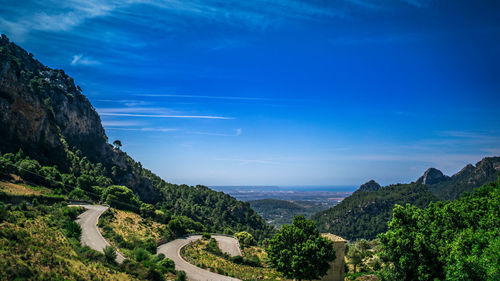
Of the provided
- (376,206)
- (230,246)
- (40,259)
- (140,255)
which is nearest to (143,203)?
(230,246)

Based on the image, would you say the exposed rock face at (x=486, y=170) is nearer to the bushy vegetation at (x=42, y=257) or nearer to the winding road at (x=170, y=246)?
the winding road at (x=170, y=246)

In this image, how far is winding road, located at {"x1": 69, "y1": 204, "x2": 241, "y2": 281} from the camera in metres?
35.1

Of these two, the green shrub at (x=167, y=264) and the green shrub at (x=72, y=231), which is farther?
the green shrub at (x=72, y=231)

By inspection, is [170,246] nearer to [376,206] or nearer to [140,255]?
[140,255]

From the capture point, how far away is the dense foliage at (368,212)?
152875 millimetres

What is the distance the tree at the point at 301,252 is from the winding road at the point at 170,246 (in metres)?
8.67

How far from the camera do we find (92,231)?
140 ft

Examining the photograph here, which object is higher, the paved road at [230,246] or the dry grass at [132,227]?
the dry grass at [132,227]

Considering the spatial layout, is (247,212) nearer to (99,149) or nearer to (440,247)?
(99,149)

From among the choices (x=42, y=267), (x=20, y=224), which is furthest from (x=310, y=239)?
(x=20, y=224)

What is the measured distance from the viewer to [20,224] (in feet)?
89.7

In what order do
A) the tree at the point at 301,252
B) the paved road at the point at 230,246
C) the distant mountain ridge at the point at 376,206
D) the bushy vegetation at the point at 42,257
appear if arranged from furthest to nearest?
the distant mountain ridge at the point at 376,206, the paved road at the point at 230,246, the tree at the point at 301,252, the bushy vegetation at the point at 42,257

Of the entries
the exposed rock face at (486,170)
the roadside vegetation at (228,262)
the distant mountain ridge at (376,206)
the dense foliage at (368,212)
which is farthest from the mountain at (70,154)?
the exposed rock face at (486,170)

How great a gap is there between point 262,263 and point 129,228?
25724 mm
